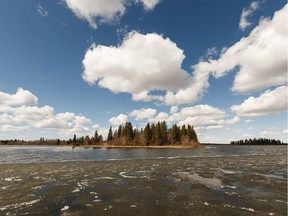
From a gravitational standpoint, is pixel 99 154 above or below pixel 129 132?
below

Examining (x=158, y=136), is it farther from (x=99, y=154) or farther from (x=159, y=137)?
(x=99, y=154)

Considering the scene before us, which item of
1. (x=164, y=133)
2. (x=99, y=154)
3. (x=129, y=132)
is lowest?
(x=99, y=154)

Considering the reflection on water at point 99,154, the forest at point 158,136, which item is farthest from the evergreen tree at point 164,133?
the reflection on water at point 99,154

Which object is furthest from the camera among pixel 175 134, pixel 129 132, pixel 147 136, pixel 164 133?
pixel 129 132

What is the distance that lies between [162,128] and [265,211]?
144 metres

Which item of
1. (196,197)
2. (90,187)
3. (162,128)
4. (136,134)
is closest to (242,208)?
(196,197)

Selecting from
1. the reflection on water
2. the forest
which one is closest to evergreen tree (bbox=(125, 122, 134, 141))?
the forest

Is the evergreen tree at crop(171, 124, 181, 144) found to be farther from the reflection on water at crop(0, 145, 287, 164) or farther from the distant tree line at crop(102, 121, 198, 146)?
the reflection on water at crop(0, 145, 287, 164)

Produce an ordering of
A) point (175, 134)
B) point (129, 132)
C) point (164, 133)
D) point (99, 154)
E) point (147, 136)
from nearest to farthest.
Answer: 1. point (99, 154)
2. point (175, 134)
3. point (147, 136)
4. point (164, 133)
5. point (129, 132)

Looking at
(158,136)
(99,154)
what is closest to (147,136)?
(158,136)

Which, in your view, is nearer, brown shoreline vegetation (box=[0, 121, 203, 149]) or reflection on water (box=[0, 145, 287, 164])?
reflection on water (box=[0, 145, 287, 164])

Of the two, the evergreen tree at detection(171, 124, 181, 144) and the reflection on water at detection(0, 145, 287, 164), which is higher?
the evergreen tree at detection(171, 124, 181, 144)

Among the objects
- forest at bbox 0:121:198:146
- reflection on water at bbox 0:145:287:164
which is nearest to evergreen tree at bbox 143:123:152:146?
forest at bbox 0:121:198:146

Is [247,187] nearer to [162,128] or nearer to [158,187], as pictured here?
[158,187]
